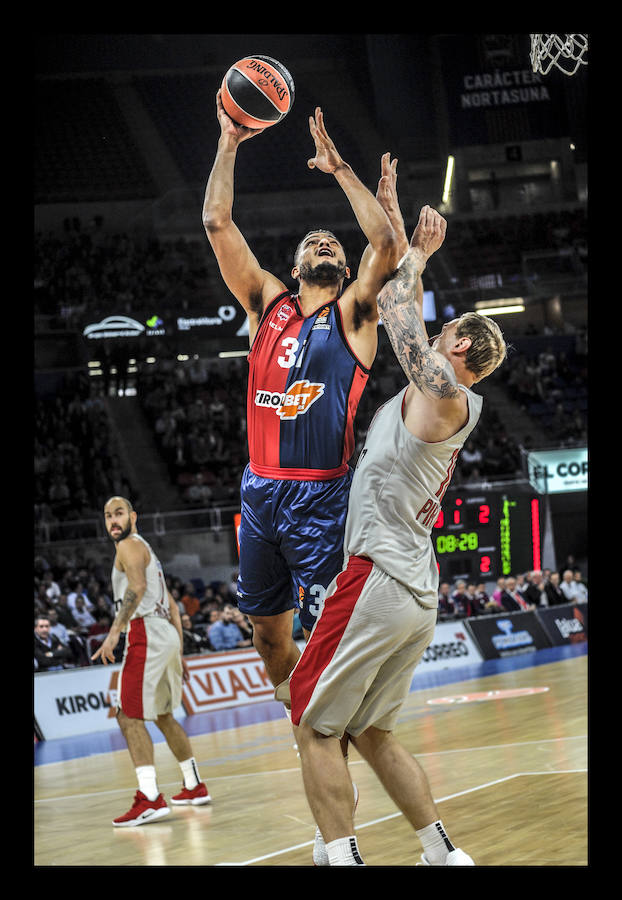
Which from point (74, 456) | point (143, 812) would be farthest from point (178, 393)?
point (143, 812)

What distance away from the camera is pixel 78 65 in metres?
23.6

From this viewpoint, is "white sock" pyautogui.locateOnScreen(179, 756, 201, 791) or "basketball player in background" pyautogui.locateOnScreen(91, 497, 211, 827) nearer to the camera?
"basketball player in background" pyautogui.locateOnScreen(91, 497, 211, 827)

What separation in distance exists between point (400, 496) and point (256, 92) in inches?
79.4

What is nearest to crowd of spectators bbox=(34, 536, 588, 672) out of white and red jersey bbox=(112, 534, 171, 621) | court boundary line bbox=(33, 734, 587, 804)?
court boundary line bbox=(33, 734, 587, 804)

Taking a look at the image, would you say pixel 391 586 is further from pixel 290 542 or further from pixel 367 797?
pixel 367 797

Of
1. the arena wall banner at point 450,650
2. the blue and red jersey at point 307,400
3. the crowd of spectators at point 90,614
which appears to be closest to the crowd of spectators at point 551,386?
the arena wall banner at point 450,650

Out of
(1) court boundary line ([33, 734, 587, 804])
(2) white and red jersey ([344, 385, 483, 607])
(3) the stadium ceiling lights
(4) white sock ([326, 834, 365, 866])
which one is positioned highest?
(3) the stadium ceiling lights

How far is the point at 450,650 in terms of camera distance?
51.1 feet

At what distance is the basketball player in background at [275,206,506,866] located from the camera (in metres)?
4.17

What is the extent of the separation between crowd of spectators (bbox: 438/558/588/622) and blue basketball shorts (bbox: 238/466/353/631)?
11.4m

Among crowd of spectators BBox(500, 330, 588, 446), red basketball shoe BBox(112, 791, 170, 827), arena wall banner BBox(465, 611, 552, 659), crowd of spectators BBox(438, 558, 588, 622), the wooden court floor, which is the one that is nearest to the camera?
the wooden court floor

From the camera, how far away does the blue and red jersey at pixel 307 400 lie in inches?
188

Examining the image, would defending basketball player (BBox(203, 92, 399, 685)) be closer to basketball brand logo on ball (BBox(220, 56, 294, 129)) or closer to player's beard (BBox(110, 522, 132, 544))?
basketball brand logo on ball (BBox(220, 56, 294, 129))
